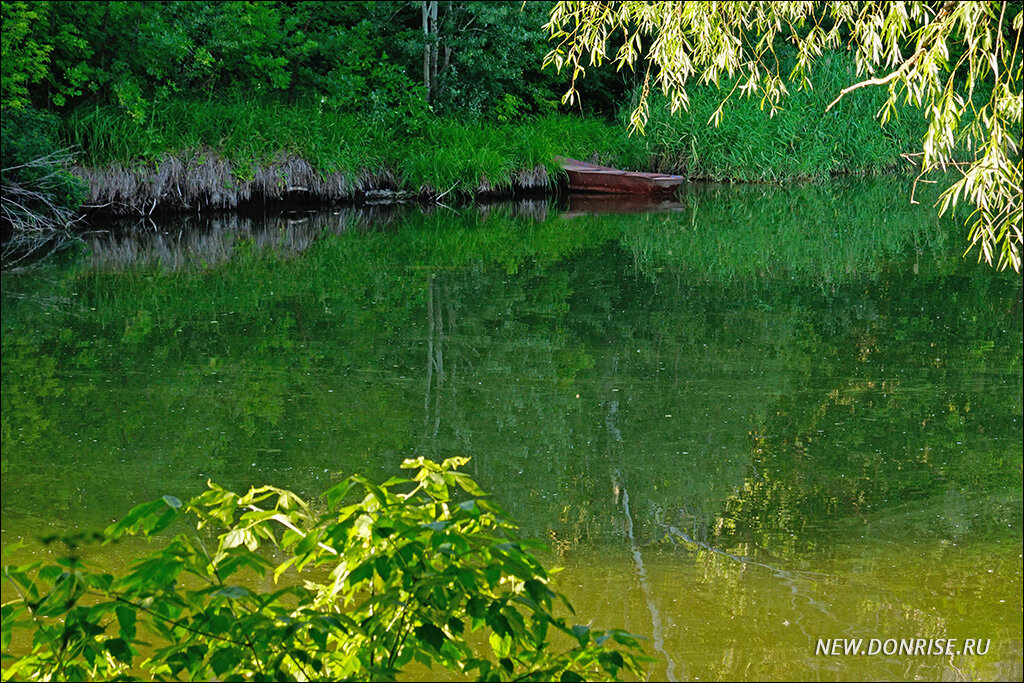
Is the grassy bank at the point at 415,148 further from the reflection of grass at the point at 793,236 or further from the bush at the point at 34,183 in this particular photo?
the reflection of grass at the point at 793,236

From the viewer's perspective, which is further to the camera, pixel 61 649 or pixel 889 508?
pixel 889 508

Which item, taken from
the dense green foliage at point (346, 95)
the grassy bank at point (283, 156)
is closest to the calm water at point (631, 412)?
the grassy bank at point (283, 156)

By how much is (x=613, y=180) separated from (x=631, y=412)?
8.60 m

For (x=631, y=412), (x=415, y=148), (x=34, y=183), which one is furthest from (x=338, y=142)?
(x=631, y=412)

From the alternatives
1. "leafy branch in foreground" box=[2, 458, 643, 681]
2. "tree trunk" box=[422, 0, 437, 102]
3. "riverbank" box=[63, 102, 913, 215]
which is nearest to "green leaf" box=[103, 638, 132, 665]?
"leafy branch in foreground" box=[2, 458, 643, 681]

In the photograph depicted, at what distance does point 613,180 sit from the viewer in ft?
41.3

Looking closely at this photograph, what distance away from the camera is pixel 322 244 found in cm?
855

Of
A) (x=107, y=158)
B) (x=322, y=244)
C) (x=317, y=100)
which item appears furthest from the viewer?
(x=317, y=100)

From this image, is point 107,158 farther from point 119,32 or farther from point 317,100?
point 317,100

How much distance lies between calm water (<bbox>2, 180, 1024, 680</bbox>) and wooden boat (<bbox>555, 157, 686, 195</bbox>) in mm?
4316

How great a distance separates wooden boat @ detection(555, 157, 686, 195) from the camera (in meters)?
12.3

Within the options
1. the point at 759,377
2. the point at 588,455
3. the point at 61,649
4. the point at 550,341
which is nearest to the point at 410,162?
the point at 550,341

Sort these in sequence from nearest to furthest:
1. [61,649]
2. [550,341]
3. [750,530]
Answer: [61,649] → [750,530] → [550,341]

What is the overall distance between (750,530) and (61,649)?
6.97 feet
